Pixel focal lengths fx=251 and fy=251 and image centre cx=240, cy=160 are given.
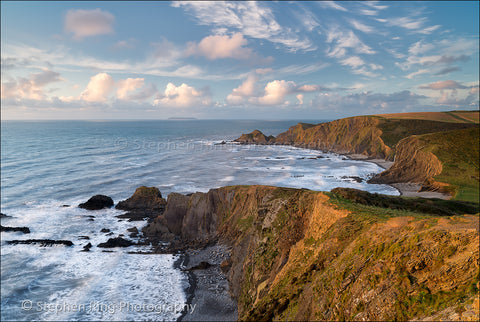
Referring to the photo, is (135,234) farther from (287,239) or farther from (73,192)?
(73,192)

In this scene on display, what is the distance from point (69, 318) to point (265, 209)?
57.4 feet

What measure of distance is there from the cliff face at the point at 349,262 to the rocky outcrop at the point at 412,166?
45.5m

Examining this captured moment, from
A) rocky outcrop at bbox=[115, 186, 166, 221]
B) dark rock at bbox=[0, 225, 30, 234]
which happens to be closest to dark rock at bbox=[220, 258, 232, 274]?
rocky outcrop at bbox=[115, 186, 166, 221]

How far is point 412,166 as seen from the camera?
208 feet

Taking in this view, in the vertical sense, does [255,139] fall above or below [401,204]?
above

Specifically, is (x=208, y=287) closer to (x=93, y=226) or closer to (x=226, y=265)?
(x=226, y=265)

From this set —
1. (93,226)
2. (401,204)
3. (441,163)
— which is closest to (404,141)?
(441,163)

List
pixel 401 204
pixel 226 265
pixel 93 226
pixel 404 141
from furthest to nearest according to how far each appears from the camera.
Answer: pixel 404 141
pixel 93 226
pixel 401 204
pixel 226 265

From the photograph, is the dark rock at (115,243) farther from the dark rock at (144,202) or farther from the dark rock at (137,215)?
the dark rock at (144,202)

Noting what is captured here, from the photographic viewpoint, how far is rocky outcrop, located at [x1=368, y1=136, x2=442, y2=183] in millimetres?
58188

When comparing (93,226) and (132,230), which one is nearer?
(132,230)

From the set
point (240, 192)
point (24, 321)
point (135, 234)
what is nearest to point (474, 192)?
point (240, 192)

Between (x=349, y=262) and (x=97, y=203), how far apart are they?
152 feet

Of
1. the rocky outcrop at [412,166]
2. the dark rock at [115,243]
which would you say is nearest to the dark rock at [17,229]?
the dark rock at [115,243]
